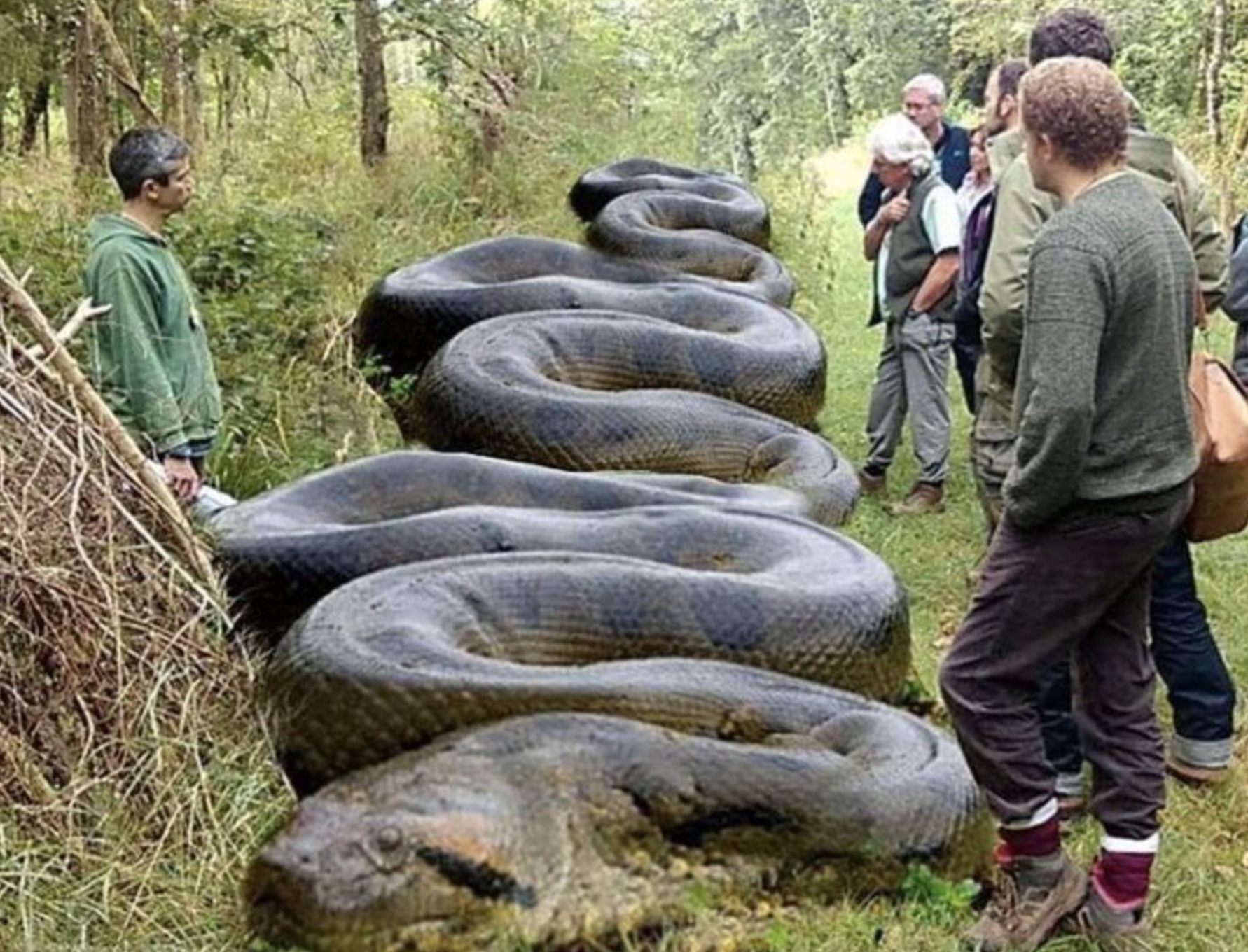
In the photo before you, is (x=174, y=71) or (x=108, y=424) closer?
(x=108, y=424)

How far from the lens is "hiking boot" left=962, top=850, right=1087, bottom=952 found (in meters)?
3.49

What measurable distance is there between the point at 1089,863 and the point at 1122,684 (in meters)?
0.72

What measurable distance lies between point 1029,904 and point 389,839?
146 cm

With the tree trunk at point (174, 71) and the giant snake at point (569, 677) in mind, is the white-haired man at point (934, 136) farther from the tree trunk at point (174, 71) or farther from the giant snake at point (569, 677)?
the tree trunk at point (174, 71)

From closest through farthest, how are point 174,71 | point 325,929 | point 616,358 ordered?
point 325,929 < point 616,358 < point 174,71

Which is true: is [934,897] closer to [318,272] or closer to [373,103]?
[318,272]

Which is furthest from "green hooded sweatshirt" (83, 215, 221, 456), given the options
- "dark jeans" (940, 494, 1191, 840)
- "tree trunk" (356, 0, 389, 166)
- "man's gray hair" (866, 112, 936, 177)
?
"tree trunk" (356, 0, 389, 166)

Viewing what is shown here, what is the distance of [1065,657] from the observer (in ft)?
11.9

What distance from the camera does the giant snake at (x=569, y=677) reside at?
10.5ft

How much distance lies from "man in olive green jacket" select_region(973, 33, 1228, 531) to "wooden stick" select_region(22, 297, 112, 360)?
8.34 feet

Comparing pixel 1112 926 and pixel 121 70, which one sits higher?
pixel 121 70

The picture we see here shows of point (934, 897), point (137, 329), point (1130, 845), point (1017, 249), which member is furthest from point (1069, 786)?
point (137, 329)

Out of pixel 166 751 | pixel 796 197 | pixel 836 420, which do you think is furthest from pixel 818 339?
pixel 796 197

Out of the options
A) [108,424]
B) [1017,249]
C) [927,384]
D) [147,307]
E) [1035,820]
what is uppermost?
[1017,249]
